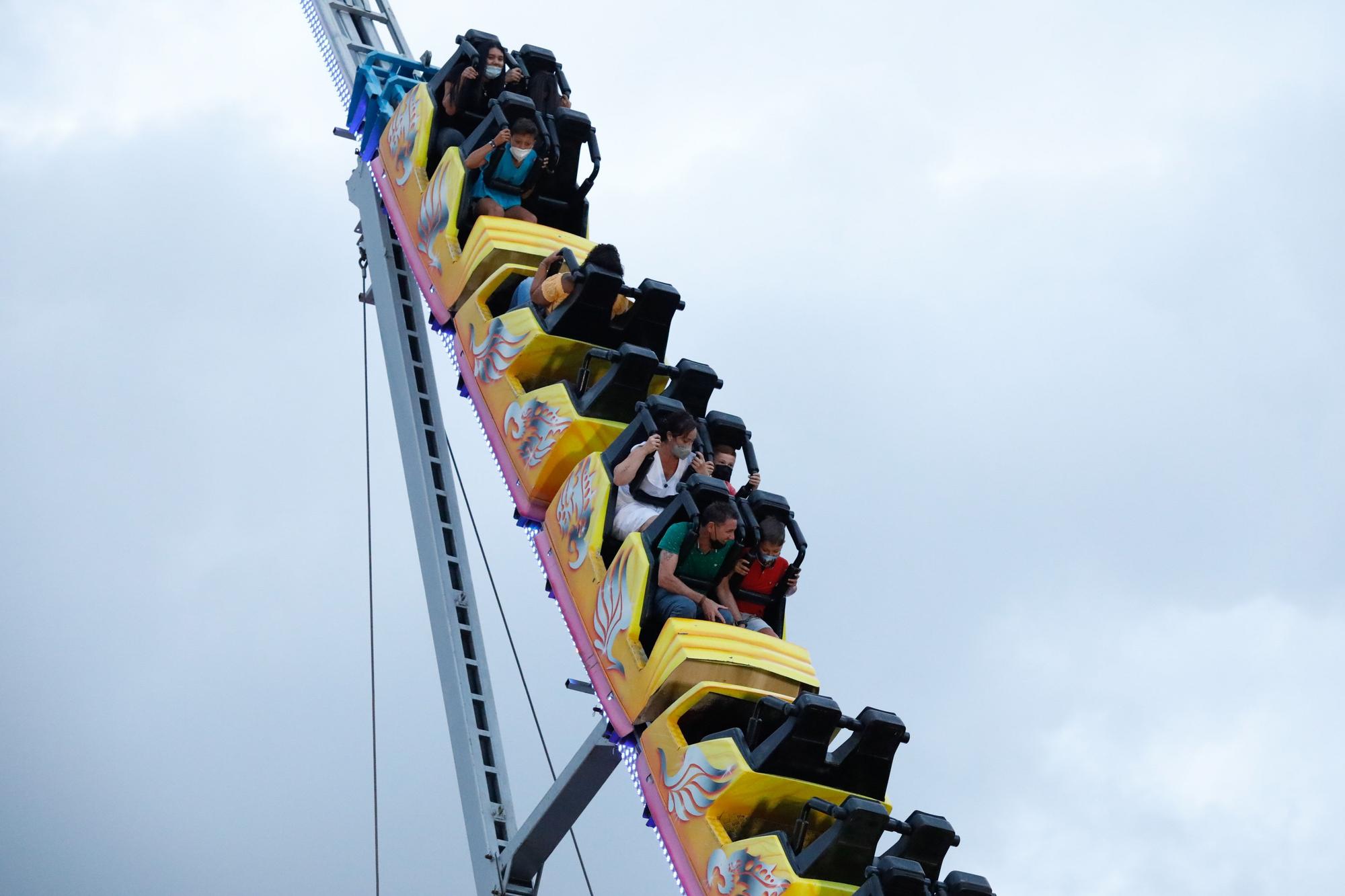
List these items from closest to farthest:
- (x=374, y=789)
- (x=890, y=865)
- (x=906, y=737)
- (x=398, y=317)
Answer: (x=890, y=865), (x=906, y=737), (x=374, y=789), (x=398, y=317)

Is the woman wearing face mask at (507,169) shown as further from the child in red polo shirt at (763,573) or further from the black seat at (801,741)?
the black seat at (801,741)

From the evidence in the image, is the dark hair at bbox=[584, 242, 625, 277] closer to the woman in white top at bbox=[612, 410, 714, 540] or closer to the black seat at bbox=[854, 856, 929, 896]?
the woman in white top at bbox=[612, 410, 714, 540]

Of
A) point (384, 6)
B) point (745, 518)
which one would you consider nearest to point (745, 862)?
point (745, 518)

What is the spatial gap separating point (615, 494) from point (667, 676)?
1001 mm

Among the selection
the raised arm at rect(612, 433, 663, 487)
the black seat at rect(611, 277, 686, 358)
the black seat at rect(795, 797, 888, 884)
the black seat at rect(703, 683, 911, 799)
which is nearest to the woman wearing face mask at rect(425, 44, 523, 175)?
the black seat at rect(611, 277, 686, 358)

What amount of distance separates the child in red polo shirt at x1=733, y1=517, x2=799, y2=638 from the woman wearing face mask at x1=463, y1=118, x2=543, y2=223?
2.77 m

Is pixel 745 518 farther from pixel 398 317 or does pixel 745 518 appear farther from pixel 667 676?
pixel 398 317

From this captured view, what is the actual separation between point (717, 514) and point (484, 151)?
2947 mm

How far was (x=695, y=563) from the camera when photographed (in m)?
7.34

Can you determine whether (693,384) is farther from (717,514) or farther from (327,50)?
(327,50)

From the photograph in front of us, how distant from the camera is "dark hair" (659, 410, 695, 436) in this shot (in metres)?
7.68

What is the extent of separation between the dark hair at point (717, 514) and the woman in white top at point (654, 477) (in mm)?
370

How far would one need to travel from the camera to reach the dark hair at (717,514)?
23.7 feet

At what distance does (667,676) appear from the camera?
6.96 meters
